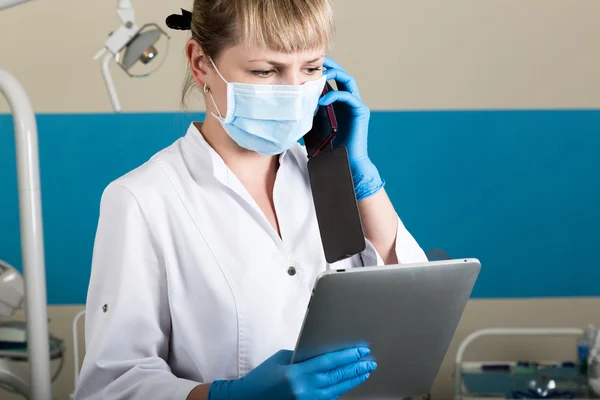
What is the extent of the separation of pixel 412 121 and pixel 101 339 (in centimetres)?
197

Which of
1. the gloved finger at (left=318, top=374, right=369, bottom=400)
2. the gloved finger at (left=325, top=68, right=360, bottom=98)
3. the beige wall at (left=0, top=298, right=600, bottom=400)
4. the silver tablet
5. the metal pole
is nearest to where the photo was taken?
the silver tablet

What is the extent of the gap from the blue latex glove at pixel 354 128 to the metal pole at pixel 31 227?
2.07ft

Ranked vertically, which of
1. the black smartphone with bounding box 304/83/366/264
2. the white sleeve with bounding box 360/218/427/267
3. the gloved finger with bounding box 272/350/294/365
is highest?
the black smartphone with bounding box 304/83/366/264

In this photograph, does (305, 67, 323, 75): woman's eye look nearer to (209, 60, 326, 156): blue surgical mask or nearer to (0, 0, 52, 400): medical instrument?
(209, 60, 326, 156): blue surgical mask

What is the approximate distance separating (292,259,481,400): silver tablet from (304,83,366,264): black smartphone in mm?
193

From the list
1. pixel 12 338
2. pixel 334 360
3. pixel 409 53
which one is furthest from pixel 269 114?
pixel 409 53

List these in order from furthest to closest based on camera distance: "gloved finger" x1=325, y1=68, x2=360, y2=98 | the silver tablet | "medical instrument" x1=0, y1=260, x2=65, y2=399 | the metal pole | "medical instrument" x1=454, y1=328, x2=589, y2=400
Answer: "medical instrument" x1=454, y1=328, x2=589, y2=400
"medical instrument" x1=0, y1=260, x2=65, y2=399
the metal pole
"gloved finger" x1=325, y1=68, x2=360, y2=98
the silver tablet

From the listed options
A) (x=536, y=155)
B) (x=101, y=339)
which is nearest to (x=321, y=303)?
(x=101, y=339)

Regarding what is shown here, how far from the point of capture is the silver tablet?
1.00 meters

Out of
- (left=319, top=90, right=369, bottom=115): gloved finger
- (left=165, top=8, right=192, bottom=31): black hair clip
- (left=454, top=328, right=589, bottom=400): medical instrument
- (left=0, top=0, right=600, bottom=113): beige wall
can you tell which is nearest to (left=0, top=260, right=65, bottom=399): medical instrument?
(left=165, top=8, right=192, bottom=31): black hair clip

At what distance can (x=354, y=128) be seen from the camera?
4.56 ft

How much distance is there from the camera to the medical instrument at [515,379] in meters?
2.31

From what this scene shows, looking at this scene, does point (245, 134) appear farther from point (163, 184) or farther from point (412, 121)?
point (412, 121)

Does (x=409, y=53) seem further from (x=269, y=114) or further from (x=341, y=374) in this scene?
(x=341, y=374)
